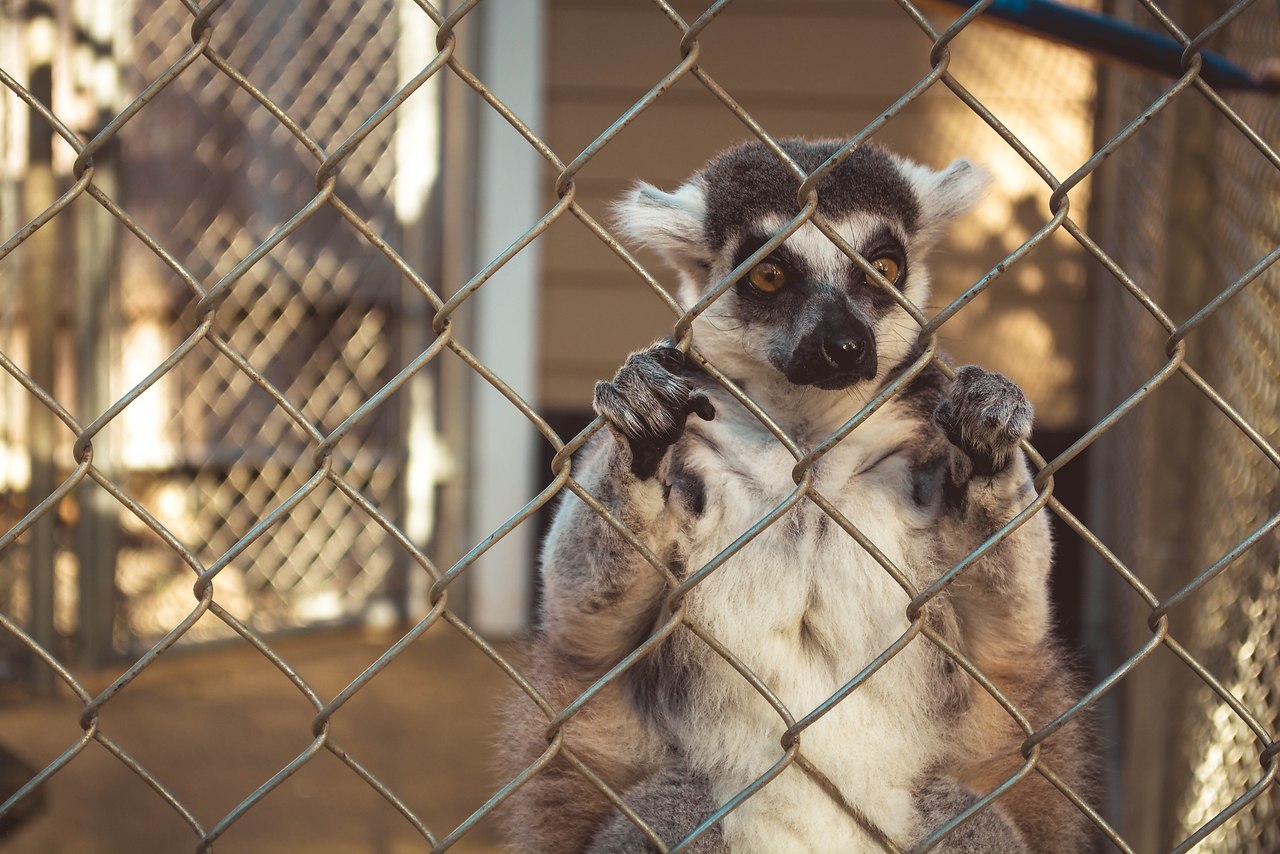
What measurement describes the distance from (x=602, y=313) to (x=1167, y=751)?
2856mm

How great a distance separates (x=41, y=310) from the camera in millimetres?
4340

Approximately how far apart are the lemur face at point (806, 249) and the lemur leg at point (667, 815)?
754mm

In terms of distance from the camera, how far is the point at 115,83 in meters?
4.32

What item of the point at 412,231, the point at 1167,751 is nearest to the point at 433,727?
the point at 412,231

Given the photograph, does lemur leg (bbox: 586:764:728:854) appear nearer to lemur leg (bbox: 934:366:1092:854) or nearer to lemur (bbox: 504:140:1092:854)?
lemur (bbox: 504:140:1092:854)

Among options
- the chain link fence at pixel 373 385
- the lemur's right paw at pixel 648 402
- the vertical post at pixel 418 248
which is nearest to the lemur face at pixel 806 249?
the chain link fence at pixel 373 385

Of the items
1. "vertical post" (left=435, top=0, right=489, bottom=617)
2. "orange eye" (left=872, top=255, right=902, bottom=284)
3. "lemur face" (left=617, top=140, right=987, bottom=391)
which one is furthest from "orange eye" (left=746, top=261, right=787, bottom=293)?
"vertical post" (left=435, top=0, right=489, bottom=617)

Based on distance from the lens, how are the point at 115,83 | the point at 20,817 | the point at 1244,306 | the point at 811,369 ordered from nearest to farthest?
the point at 20,817
the point at 811,369
the point at 1244,306
the point at 115,83

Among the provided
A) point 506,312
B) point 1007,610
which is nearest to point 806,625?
point 1007,610

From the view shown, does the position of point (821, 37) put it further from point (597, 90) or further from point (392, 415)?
point (392, 415)

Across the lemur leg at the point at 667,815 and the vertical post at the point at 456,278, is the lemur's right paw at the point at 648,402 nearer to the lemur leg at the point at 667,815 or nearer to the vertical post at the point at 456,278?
the lemur leg at the point at 667,815

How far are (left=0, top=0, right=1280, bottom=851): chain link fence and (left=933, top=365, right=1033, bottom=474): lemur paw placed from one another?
139 millimetres

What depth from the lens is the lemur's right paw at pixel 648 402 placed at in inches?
67.1

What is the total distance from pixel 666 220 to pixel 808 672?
1.01 m
